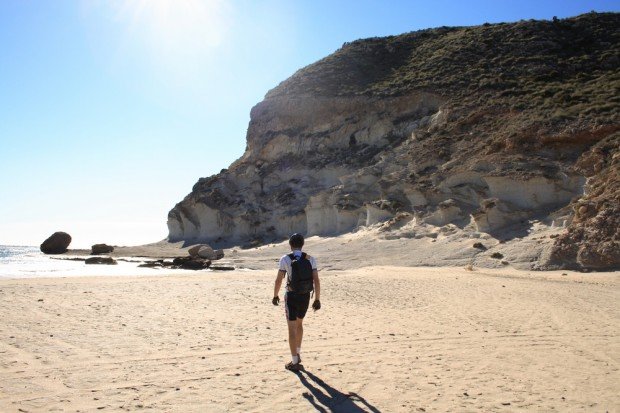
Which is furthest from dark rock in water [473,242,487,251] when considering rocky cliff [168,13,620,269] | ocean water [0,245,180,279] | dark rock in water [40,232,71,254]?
dark rock in water [40,232,71,254]

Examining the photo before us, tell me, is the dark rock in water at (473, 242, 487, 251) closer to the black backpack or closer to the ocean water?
the ocean water

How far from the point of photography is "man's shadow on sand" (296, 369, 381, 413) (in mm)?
4664

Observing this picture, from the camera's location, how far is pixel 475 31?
53.8 metres

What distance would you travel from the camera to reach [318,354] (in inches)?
265

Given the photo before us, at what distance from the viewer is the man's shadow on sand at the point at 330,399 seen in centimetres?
466

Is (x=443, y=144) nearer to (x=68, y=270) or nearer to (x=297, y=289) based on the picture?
(x=68, y=270)

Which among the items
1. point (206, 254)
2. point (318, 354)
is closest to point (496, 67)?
point (206, 254)

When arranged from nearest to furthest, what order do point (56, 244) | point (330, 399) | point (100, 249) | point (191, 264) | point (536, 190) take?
point (330, 399), point (536, 190), point (191, 264), point (100, 249), point (56, 244)

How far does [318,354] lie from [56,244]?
185 ft

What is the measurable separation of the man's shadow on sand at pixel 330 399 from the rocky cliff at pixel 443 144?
611 inches

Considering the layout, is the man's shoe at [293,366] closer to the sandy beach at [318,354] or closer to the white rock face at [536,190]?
the sandy beach at [318,354]

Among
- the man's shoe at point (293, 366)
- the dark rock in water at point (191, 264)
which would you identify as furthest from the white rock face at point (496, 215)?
the man's shoe at point (293, 366)

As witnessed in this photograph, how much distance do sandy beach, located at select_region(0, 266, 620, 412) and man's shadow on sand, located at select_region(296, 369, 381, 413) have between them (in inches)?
0.9

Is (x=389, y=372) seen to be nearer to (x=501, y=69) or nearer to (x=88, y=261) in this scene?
(x=88, y=261)
